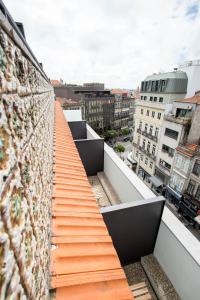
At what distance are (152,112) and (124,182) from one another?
60.5 ft

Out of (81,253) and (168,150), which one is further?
(168,150)

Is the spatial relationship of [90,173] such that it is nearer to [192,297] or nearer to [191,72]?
[192,297]

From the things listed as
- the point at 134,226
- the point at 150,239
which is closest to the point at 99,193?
the point at 134,226

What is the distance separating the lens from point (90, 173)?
29.9ft

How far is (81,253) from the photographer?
87.7 inches

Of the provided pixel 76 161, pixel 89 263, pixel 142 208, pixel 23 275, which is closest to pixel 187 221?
pixel 142 208

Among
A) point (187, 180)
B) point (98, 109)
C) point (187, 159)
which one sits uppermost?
point (98, 109)

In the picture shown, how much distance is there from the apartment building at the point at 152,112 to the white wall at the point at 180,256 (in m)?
16.8

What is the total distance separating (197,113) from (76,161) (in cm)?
1581

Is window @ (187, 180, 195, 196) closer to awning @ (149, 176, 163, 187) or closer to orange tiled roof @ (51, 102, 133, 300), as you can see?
awning @ (149, 176, 163, 187)

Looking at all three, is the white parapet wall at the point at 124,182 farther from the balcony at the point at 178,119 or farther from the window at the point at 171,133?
the window at the point at 171,133

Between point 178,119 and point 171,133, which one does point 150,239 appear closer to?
point 178,119

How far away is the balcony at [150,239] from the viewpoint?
14.2 ft

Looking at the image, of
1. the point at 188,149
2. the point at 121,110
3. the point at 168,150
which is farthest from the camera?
the point at 121,110
